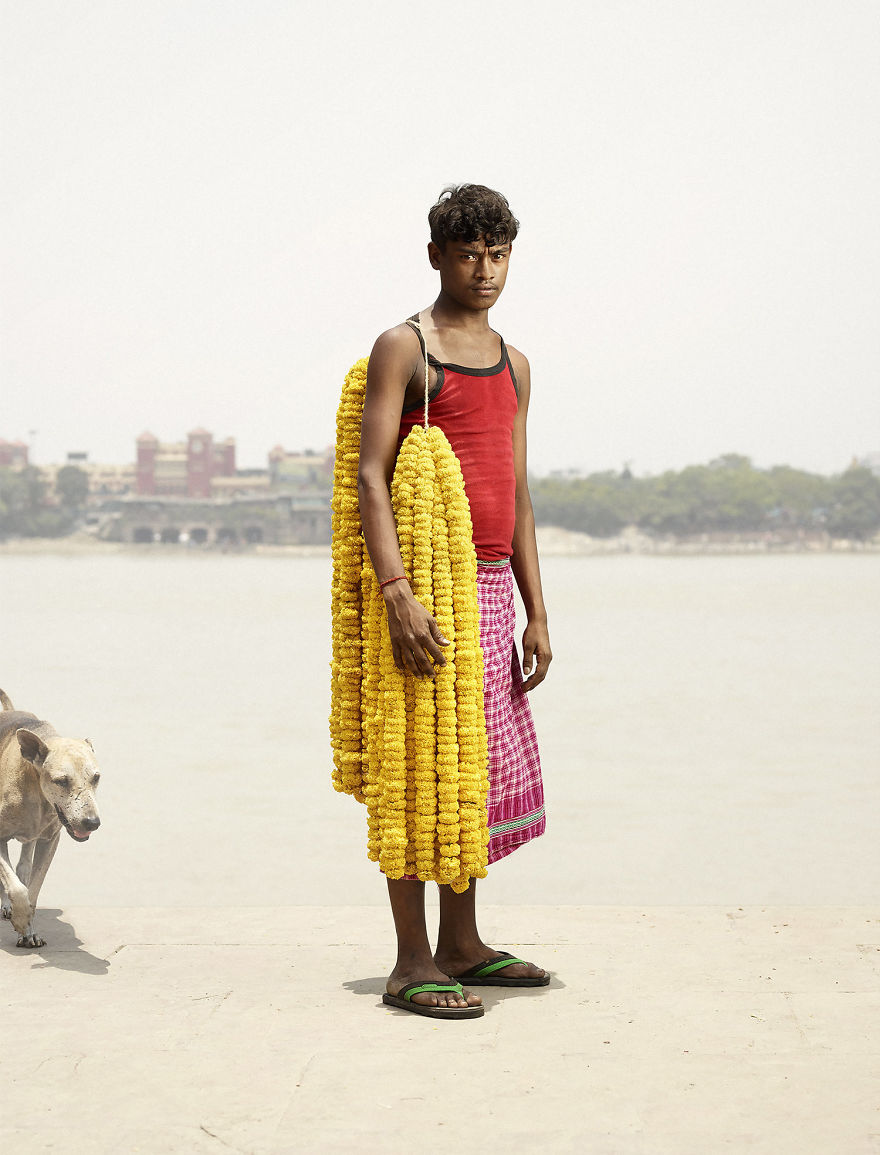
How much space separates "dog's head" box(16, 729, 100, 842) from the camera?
436 cm

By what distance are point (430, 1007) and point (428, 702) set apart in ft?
2.67

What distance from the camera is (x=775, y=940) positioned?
174 inches

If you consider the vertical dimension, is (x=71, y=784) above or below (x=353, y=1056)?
above

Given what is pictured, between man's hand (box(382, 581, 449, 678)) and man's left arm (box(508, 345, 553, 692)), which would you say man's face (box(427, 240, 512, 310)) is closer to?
man's left arm (box(508, 345, 553, 692))

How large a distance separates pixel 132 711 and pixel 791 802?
7.00 meters

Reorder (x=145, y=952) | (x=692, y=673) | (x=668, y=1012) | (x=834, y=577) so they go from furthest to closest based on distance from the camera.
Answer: (x=834, y=577) < (x=692, y=673) < (x=145, y=952) < (x=668, y=1012)

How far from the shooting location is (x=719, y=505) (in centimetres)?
12719

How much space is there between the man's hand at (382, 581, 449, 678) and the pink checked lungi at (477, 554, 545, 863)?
0.29 metres

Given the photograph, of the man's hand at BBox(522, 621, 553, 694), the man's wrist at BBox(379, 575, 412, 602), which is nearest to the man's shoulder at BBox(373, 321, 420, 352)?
the man's wrist at BBox(379, 575, 412, 602)

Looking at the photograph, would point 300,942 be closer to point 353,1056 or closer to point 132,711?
point 353,1056

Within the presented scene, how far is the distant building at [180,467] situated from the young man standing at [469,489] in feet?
→ 450

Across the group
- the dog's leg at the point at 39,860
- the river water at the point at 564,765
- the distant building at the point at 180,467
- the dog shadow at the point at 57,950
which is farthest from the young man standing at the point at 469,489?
the distant building at the point at 180,467

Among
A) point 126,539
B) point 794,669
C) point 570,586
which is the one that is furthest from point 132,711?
point 126,539

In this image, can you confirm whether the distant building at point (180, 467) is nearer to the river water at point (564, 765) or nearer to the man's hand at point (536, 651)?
the river water at point (564, 765)
